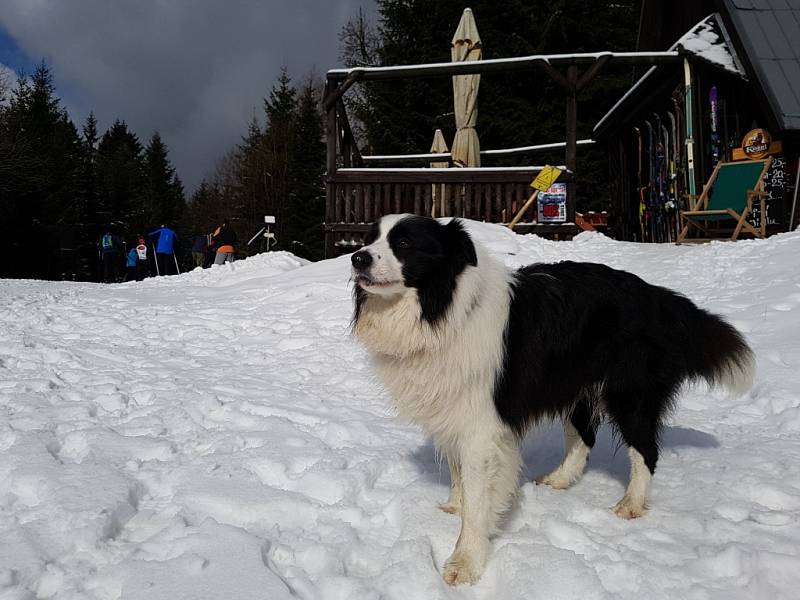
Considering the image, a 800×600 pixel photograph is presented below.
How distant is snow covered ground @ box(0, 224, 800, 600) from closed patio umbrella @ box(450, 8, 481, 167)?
24.3ft

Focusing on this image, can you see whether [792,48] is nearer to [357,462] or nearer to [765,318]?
[765,318]

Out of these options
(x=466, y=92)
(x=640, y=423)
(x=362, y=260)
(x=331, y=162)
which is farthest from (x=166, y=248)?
(x=640, y=423)

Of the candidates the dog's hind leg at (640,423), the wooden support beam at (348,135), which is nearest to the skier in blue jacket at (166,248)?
the wooden support beam at (348,135)

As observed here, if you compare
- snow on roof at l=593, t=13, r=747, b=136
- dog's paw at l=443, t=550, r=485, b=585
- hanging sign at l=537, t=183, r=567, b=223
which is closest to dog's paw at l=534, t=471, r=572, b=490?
dog's paw at l=443, t=550, r=485, b=585

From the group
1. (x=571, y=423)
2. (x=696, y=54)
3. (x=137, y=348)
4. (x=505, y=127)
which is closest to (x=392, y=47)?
(x=505, y=127)

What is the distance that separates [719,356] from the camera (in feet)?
10.2

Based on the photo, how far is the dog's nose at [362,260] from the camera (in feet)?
8.16

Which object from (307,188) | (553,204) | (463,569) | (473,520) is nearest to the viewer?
(463,569)

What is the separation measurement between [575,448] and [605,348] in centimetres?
69

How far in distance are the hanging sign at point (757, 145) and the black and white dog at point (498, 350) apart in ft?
25.5

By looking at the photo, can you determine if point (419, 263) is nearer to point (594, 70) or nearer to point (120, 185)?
point (594, 70)

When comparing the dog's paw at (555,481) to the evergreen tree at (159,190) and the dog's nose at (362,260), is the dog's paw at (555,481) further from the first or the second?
the evergreen tree at (159,190)

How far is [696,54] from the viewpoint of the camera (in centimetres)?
976

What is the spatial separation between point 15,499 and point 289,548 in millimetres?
1320
